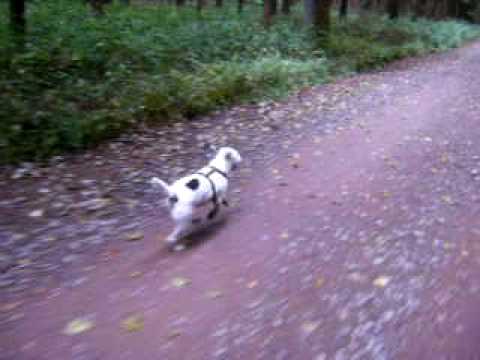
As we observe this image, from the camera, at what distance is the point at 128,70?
1047 centimetres

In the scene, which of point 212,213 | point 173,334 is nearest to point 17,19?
point 212,213

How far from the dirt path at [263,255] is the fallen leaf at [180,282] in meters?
0.04

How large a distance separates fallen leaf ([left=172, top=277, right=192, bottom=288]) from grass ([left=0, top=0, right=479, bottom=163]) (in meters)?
4.05

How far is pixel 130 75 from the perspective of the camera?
1030 centimetres

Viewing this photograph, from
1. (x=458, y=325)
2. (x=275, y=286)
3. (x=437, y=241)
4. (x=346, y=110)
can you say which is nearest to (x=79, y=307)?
(x=275, y=286)

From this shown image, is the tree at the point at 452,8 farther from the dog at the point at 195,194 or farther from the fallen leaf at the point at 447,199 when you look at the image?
the dog at the point at 195,194

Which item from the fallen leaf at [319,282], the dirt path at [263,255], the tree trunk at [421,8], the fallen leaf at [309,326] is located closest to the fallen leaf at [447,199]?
the dirt path at [263,255]

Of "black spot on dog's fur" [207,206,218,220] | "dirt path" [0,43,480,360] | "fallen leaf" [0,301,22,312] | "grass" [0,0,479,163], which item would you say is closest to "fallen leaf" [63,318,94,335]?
"dirt path" [0,43,480,360]

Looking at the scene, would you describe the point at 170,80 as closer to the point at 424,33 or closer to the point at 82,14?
the point at 82,14

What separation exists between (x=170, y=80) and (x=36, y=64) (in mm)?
2634

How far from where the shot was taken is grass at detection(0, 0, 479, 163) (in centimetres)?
794

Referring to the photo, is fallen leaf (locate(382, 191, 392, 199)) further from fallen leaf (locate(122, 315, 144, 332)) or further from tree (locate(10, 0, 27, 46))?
tree (locate(10, 0, 27, 46))

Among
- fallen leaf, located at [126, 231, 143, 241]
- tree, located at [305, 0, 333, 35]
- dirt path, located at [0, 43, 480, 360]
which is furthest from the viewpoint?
tree, located at [305, 0, 333, 35]

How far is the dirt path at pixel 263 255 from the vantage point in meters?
3.78
